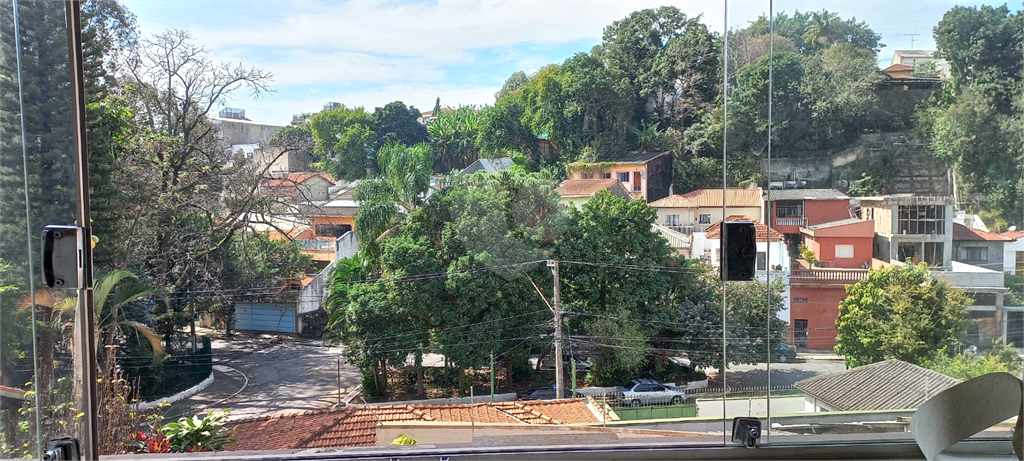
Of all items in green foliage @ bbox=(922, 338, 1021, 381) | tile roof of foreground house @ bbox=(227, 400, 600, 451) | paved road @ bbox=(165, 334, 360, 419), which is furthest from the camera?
paved road @ bbox=(165, 334, 360, 419)

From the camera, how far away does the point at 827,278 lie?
2055mm

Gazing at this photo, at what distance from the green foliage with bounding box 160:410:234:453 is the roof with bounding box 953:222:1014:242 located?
226cm

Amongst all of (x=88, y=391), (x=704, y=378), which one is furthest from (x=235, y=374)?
(x=704, y=378)

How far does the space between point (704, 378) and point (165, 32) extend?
203cm

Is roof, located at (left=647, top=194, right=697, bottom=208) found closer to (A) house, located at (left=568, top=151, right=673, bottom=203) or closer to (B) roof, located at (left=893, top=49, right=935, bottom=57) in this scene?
(A) house, located at (left=568, top=151, right=673, bottom=203)

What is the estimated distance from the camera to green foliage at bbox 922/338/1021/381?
1857 mm

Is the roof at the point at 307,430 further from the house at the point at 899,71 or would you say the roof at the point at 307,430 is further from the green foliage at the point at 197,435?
the house at the point at 899,71

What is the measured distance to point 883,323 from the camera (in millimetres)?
2066

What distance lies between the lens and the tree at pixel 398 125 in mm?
2201

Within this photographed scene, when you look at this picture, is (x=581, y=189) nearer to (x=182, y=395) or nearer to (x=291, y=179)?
(x=291, y=179)

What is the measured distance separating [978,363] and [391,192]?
185cm

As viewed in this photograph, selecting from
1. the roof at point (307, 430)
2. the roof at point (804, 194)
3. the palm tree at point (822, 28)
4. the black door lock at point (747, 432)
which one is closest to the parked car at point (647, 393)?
the black door lock at point (747, 432)

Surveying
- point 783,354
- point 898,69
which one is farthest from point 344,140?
point 898,69

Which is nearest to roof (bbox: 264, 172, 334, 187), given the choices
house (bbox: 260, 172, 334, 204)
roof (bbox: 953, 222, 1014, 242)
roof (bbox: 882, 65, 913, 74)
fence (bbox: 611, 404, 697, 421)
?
house (bbox: 260, 172, 334, 204)
